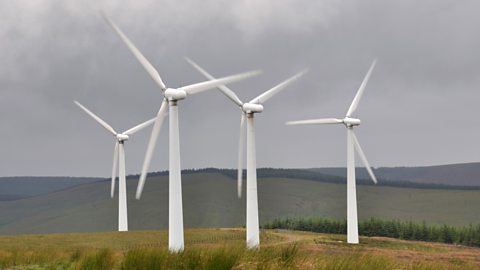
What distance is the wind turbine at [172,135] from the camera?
150 feet

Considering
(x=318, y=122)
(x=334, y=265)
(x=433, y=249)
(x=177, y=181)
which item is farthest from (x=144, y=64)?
(x=433, y=249)

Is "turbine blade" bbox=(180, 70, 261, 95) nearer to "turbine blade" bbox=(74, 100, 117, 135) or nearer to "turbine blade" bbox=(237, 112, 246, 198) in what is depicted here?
"turbine blade" bbox=(237, 112, 246, 198)

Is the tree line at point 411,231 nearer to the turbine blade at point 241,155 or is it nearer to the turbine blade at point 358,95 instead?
the turbine blade at point 358,95

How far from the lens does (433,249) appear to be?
287 ft

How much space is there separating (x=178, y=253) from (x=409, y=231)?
11631cm

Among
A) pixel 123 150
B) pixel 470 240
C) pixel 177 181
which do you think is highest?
pixel 123 150

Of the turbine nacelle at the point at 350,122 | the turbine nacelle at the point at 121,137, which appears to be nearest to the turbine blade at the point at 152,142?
the turbine nacelle at the point at 350,122

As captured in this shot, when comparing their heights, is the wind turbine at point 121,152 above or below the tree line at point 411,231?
above

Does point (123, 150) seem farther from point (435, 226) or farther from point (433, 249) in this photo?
point (435, 226)

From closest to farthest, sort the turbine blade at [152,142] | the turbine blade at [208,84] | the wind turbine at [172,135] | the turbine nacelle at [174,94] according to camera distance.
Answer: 1. the turbine blade at [152,142]
2. the wind turbine at [172,135]
3. the turbine nacelle at [174,94]
4. the turbine blade at [208,84]

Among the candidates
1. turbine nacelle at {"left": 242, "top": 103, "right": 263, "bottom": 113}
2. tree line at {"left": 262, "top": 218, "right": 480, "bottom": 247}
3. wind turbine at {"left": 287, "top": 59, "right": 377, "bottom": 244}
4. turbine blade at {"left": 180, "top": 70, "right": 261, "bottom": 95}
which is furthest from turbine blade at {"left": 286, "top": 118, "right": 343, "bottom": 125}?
tree line at {"left": 262, "top": 218, "right": 480, "bottom": 247}

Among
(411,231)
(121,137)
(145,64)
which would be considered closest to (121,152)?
(121,137)

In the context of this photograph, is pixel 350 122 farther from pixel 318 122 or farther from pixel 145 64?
pixel 145 64

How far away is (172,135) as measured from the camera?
46906mm
